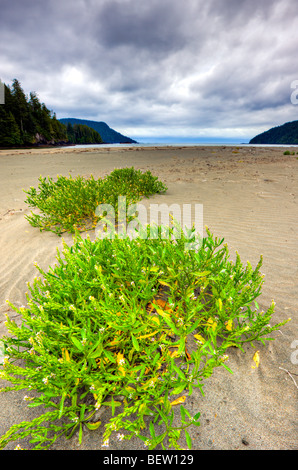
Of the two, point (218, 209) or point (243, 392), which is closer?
point (243, 392)

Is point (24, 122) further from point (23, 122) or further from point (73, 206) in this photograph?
point (73, 206)

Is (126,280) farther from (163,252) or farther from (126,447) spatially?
(126,447)

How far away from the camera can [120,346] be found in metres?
1.62

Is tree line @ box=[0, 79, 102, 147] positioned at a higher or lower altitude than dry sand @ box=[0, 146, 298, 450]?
higher

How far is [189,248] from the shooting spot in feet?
6.91

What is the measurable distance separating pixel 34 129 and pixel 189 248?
7011cm

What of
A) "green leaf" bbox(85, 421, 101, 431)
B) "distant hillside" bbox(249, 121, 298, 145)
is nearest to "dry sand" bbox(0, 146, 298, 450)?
"green leaf" bbox(85, 421, 101, 431)

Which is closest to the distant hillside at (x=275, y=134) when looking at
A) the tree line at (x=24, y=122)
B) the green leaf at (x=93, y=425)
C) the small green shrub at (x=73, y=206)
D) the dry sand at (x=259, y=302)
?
the tree line at (x=24, y=122)

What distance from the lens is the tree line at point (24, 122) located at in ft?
160

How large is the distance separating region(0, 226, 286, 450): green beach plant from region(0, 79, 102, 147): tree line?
2316 inches

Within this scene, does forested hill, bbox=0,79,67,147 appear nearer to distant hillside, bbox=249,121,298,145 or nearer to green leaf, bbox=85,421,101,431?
green leaf, bbox=85,421,101,431

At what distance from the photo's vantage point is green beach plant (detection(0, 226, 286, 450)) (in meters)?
1.31

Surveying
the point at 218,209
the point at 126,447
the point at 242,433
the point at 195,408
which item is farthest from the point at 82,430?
the point at 218,209

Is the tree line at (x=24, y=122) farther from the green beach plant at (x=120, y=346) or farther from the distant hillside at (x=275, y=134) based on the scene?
the distant hillside at (x=275, y=134)
